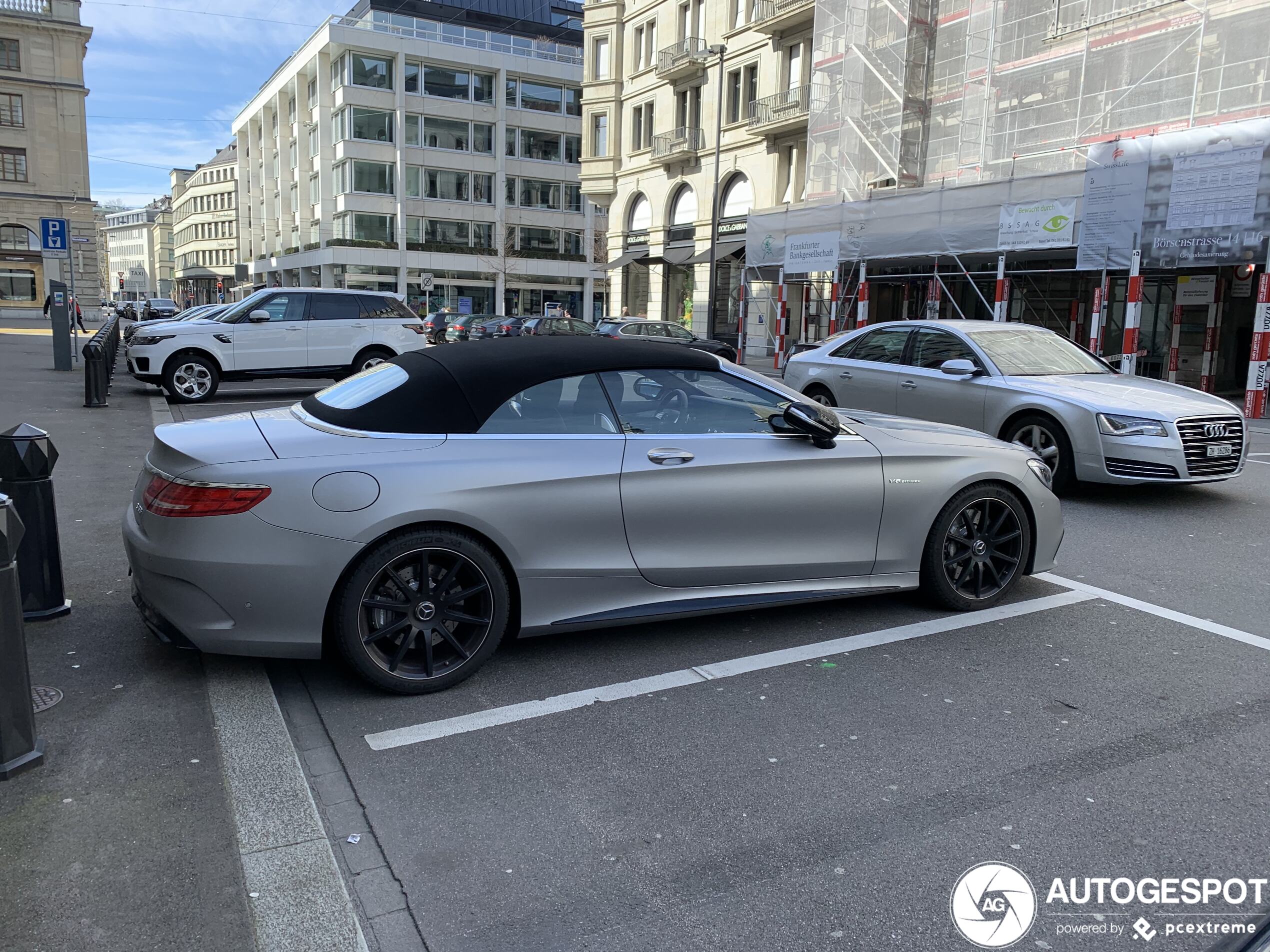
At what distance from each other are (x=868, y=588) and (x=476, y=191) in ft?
212

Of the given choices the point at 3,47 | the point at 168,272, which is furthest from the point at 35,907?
the point at 168,272

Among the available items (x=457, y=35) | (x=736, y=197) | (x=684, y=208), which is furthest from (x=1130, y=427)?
(x=457, y=35)

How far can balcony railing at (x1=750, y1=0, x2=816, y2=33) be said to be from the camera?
3391cm

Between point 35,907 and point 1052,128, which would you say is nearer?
point 35,907

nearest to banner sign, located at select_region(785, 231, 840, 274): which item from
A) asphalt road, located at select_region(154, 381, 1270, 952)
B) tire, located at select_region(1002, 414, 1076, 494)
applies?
tire, located at select_region(1002, 414, 1076, 494)

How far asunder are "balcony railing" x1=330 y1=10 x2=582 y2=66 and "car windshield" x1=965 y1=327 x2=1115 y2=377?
61.3 meters

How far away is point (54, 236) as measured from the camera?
19219 millimetres

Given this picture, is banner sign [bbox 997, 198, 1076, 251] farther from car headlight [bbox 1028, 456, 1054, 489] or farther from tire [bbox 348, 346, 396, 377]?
car headlight [bbox 1028, 456, 1054, 489]

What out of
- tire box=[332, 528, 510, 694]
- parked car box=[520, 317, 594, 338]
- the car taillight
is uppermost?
parked car box=[520, 317, 594, 338]

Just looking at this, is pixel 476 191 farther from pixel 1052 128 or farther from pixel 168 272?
pixel 168 272

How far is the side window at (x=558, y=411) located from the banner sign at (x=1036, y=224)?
17568mm

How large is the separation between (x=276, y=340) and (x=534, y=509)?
13294mm

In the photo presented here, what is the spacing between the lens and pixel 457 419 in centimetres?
420

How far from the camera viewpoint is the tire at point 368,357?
16.5 m
